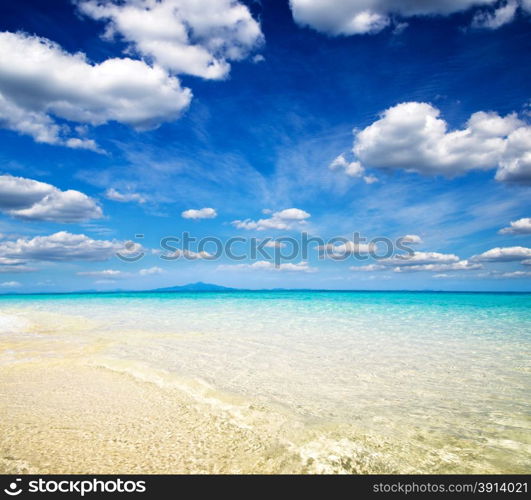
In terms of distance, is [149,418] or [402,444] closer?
[402,444]

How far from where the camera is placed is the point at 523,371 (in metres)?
9.11

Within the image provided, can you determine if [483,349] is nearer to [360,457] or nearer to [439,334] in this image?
[439,334]

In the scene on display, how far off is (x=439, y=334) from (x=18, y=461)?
16.9 metres

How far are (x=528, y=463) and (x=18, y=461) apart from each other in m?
6.70

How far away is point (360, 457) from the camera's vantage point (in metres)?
4.22

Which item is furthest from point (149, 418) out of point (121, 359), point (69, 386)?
point (121, 359)

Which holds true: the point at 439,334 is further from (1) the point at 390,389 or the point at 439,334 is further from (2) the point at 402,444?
(2) the point at 402,444

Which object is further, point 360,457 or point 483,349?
point 483,349

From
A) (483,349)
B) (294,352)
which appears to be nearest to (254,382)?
(294,352)

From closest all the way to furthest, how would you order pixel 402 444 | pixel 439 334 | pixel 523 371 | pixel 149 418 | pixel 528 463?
pixel 528 463, pixel 402 444, pixel 149 418, pixel 523 371, pixel 439 334

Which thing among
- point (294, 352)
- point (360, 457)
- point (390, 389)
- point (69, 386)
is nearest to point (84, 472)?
point (360, 457)

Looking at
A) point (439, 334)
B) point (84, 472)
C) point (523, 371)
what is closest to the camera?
point (84, 472)

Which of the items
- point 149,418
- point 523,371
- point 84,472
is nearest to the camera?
point 84,472

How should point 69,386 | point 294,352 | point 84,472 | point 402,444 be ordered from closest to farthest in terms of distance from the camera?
1. point 84,472
2. point 402,444
3. point 69,386
4. point 294,352
